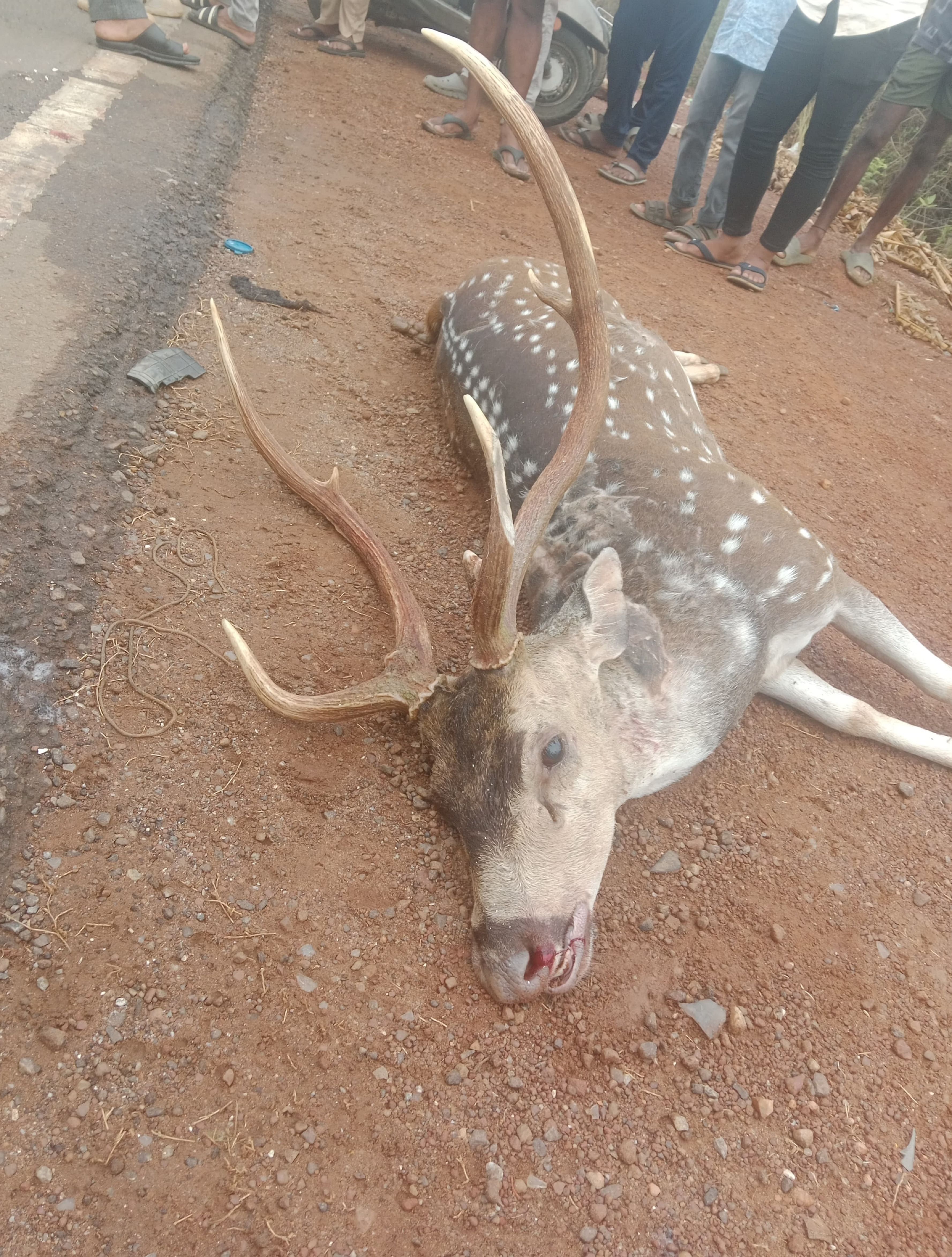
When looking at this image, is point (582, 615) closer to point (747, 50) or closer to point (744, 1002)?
point (744, 1002)

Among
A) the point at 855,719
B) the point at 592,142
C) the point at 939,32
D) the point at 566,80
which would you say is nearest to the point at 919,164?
the point at 939,32

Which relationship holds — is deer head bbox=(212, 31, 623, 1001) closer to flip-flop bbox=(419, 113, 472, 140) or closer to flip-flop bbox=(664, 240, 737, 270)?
flip-flop bbox=(664, 240, 737, 270)

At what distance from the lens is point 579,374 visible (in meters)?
2.62

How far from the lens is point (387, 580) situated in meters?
2.89

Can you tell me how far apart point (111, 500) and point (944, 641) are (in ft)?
12.2

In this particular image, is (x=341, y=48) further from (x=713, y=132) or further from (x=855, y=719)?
(x=855, y=719)

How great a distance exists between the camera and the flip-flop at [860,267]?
6.89m

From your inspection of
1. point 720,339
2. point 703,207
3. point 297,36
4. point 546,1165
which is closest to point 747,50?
point 703,207

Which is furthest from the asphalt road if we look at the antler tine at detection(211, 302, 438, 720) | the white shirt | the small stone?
the white shirt

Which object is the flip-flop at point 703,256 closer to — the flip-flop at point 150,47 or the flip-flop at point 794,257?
the flip-flop at point 794,257

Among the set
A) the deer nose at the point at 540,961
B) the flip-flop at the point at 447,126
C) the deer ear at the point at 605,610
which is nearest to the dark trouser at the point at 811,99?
the flip-flop at the point at 447,126

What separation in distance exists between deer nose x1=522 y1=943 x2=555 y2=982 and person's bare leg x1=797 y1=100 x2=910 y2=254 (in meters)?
6.36

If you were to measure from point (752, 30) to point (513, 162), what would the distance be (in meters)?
2.14

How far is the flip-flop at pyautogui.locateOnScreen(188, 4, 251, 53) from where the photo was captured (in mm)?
7219
